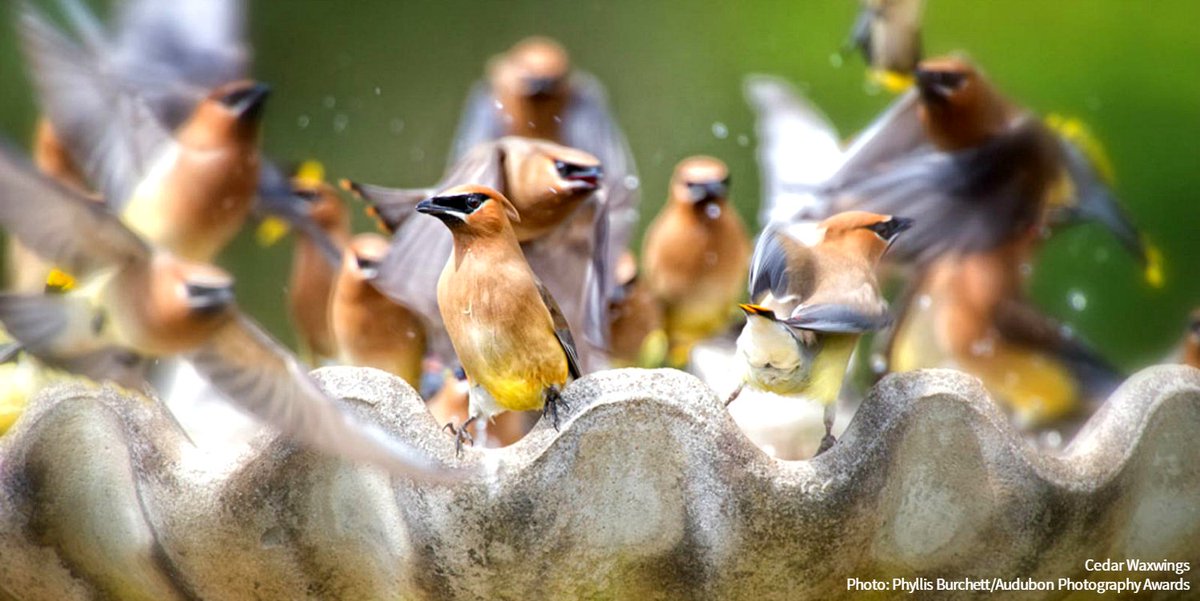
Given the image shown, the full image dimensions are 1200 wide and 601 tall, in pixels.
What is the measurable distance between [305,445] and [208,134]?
1.41 metres

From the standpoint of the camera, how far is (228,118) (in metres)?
2.85

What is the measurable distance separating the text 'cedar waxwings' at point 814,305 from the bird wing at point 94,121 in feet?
4.95

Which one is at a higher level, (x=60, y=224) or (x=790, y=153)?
(x=60, y=224)

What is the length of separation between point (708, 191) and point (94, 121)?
1221mm

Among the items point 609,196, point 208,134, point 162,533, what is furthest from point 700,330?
point 162,533

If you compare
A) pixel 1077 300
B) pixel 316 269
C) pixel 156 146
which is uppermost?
pixel 156 146

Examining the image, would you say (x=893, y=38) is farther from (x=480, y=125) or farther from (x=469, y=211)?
(x=469, y=211)

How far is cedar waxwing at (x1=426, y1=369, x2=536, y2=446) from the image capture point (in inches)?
89.4

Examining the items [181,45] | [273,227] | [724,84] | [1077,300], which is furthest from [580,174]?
[1077,300]

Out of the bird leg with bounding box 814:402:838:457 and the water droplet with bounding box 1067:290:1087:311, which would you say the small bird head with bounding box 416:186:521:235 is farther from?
the water droplet with bounding box 1067:290:1087:311

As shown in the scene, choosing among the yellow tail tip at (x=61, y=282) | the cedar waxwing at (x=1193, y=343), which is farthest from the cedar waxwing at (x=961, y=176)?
the yellow tail tip at (x=61, y=282)

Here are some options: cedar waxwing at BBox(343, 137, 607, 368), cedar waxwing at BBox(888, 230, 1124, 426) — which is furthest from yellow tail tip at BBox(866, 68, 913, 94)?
cedar waxwing at BBox(343, 137, 607, 368)

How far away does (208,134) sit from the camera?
9.32 feet

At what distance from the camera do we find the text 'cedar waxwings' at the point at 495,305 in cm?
173
